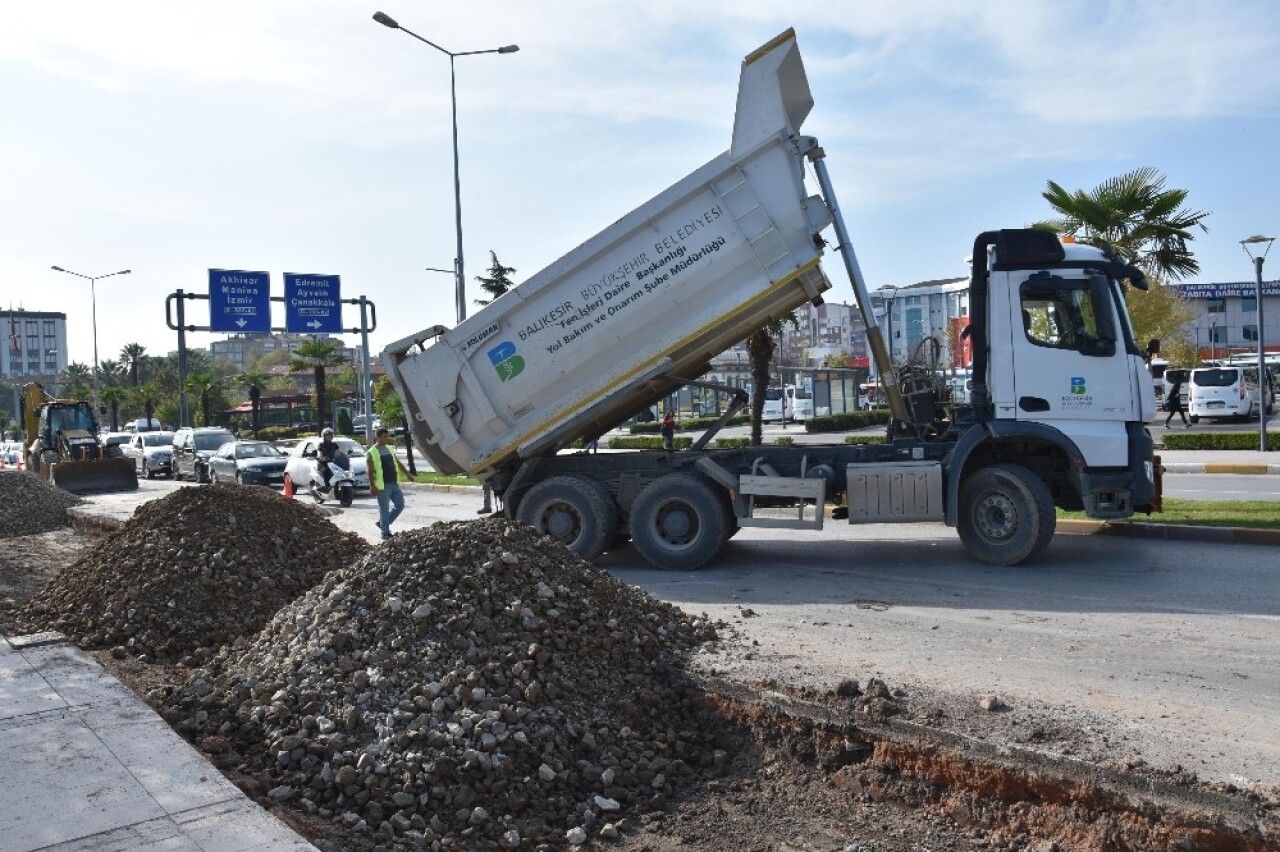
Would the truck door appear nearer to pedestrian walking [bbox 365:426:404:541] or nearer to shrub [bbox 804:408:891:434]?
pedestrian walking [bbox 365:426:404:541]

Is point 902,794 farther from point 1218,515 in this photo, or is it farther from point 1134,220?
point 1134,220

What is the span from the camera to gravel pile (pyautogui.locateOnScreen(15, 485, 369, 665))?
27.1 ft

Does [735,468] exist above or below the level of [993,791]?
above

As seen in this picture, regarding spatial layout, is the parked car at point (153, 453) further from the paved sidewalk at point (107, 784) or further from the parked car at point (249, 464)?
the paved sidewalk at point (107, 784)

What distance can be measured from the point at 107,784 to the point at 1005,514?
8.05 meters

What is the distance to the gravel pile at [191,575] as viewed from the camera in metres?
8.25

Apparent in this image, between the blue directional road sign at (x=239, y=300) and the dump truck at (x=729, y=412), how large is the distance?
2039 centimetres

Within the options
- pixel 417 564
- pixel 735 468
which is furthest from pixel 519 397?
pixel 417 564

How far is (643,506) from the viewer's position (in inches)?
446

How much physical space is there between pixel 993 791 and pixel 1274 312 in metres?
89.5

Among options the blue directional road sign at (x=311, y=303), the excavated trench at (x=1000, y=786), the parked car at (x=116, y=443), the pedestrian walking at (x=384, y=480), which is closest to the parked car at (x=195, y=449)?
the blue directional road sign at (x=311, y=303)

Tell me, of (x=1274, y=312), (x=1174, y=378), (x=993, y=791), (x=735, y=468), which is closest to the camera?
(x=993, y=791)

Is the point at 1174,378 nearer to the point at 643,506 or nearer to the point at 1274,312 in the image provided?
the point at 643,506

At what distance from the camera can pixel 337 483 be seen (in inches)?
880
